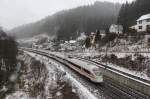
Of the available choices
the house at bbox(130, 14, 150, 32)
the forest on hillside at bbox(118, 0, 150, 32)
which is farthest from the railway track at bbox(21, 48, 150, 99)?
the forest on hillside at bbox(118, 0, 150, 32)

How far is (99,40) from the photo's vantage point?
297ft

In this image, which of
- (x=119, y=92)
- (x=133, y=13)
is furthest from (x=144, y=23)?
(x=119, y=92)

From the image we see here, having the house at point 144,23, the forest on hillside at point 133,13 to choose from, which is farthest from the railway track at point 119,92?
the forest on hillside at point 133,13

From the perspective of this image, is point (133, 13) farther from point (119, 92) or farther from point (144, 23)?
point (119, 92)

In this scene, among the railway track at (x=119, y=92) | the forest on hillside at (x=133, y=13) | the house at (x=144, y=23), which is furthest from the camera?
the forest on hillside at (x=133, y=13)

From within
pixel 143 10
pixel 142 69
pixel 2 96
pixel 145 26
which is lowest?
pixel 2 96

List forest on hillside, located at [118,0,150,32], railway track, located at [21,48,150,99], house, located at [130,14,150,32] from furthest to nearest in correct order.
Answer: forest on hillside, located at [118,0,150,32] < house, located at [130,14,150,32] < railway track, located at [21,48,150,99]

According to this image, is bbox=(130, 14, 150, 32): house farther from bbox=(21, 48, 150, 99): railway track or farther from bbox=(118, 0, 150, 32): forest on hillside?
bbox=(21, 48, 150, 99): railway track

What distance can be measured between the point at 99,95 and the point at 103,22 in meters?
156

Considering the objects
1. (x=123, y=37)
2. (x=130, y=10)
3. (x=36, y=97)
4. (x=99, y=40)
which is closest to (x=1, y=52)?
(x=36, y=97)

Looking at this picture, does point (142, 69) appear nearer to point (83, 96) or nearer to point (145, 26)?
point (83, 96)

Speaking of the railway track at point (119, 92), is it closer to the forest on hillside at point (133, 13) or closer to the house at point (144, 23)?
the house at point (144, 23)

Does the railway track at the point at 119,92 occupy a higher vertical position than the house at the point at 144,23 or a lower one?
lower

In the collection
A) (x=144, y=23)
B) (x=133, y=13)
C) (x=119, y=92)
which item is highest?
(x=133, y=13)
